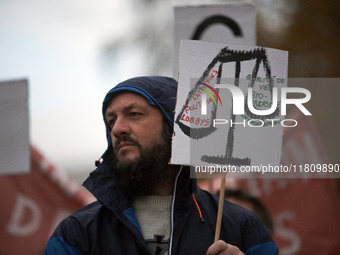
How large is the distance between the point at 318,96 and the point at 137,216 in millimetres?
4803

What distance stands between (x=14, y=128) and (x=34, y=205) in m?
0.81

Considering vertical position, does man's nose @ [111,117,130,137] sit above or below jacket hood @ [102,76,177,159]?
below

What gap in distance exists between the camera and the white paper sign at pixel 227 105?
241 cm

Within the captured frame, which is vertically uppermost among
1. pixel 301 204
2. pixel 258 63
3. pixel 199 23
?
pixel 199 23

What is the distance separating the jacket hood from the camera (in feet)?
8.80

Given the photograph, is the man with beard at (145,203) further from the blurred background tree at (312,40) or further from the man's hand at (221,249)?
the blurred background tree at (312,40)

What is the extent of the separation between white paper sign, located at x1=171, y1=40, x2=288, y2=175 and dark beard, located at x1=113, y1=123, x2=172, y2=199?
24 cm

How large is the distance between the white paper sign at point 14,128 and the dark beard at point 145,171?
1320 millimetres

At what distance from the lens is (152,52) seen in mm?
9008

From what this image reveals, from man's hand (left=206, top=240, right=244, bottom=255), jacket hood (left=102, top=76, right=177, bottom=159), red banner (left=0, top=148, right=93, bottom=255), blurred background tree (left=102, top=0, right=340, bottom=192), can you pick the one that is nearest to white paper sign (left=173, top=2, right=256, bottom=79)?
jacket hood (left=102, top=76, right=177, bottom=159)

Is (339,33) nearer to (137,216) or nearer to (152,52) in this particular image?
(152,52)

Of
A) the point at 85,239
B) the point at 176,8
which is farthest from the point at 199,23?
the point at 85,239

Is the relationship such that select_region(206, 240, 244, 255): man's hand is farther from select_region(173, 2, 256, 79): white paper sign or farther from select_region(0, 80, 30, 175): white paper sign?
select_region(0, 80, 30, 175): white paper sign

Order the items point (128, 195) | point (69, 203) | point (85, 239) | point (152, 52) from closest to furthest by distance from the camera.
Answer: point (85, 239)
point (128, 195)
point (69, 203)
point (152, 52)
